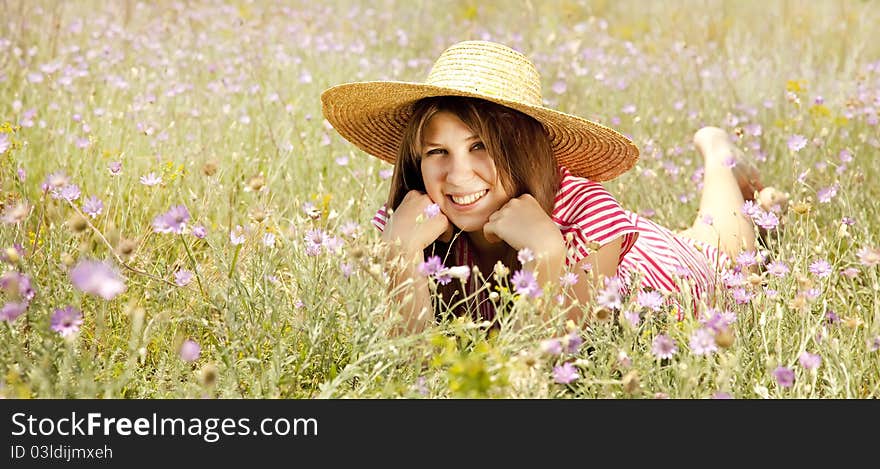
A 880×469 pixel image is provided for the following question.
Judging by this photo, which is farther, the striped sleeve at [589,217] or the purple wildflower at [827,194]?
the purple wildflower at [827,194]

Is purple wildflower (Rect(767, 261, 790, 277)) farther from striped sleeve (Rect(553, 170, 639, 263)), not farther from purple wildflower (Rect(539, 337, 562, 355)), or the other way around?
purple wildflower (Rect(539, 337, 562, 355))

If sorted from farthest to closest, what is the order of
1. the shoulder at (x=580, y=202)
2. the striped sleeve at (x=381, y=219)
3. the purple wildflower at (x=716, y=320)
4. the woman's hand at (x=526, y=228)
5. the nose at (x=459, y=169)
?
the striped sleeve at (x=381, y=219)
the shoulder at (x=580, y=202)
the nose at (x=459, y=169)
the woman's hand at (x=526, y=228)
the purple wildflower at (x=716, y=320)

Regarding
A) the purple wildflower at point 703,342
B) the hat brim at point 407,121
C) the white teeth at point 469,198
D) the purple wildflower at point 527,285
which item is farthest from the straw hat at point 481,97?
the purple wildflower at point 703,342

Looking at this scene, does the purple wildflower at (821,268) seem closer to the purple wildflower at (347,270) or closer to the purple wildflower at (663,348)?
the purple wildflower at (663,348)

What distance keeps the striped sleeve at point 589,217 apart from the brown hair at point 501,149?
52mm

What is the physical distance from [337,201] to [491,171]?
104 cm

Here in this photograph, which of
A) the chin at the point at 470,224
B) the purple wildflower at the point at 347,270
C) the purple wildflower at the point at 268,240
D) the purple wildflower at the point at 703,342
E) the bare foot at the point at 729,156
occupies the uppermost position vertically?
the bare foot at the point at 729,156

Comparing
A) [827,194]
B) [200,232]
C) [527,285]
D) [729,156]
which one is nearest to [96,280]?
[200,232]

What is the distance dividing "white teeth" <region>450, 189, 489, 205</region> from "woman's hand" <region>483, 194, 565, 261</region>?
0.21ft

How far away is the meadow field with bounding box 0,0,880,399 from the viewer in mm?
1905

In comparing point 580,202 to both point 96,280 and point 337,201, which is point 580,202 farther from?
point 96,280

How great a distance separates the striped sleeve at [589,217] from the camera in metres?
2.54

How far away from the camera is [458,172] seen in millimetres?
2482
